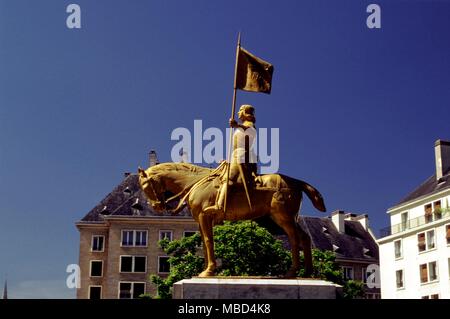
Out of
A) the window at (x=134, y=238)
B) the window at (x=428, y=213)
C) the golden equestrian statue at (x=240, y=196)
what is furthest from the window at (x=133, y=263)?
the golden equestrian statue at (x=240, y=196)

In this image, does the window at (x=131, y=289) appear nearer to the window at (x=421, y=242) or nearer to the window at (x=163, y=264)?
the window at (x=163, y=264)

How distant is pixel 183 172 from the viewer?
19.5m

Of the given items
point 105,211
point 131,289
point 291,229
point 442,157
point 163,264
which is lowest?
point 291,229

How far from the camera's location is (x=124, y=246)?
87938 millimetres

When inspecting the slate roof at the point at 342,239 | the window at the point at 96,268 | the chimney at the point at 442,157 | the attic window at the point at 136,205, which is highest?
the chimney at the point at 442,157

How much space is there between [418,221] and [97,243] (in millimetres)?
38055

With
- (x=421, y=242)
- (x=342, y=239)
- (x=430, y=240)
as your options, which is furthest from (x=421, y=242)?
(x=342, y=239)

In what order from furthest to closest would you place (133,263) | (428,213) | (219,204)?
(133,263) < (428,213) < (219,204)

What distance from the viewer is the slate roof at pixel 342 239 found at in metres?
99.3

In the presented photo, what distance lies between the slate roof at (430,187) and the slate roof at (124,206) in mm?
26270

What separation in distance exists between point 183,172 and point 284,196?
2.72 meters

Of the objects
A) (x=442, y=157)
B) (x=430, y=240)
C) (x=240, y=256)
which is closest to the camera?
(x=240, y=256)

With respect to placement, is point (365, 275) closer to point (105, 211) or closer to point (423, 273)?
point (423, 273)

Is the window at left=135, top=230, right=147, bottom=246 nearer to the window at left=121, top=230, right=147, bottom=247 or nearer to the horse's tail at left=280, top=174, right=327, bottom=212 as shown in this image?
the window at left=121, top=230, right=147, bottom=247
